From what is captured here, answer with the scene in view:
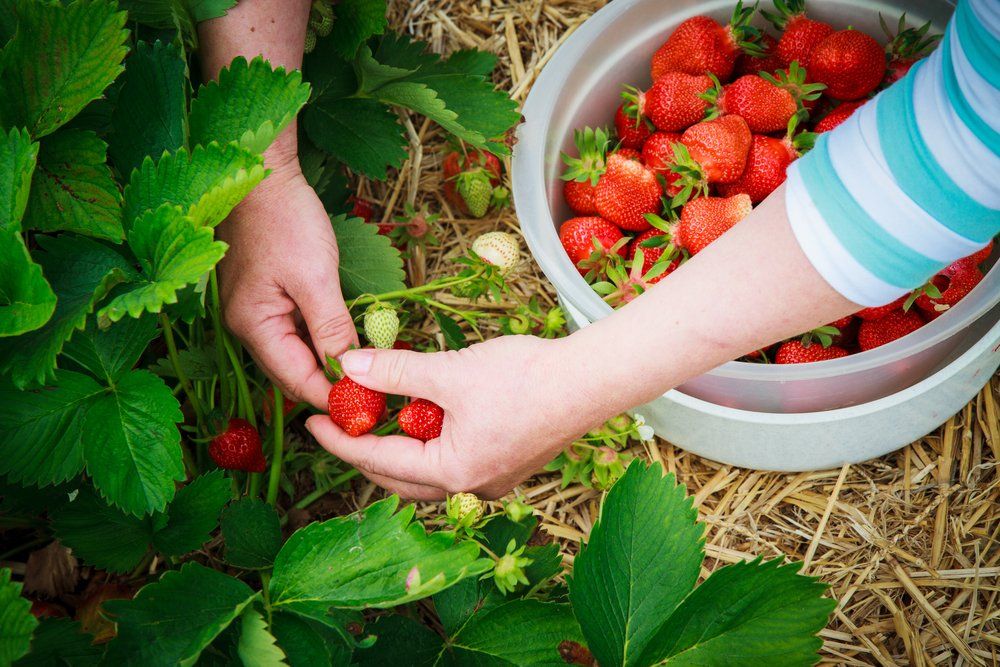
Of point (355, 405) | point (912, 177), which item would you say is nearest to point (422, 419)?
point (355, 405)

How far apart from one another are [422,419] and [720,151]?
1.73ft

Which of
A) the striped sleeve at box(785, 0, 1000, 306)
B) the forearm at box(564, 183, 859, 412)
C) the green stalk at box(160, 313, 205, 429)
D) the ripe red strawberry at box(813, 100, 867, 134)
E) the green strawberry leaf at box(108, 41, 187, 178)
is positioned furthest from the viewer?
the ripe red strawberry at box(813, 100, 867, 134)

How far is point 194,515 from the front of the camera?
2.70ft

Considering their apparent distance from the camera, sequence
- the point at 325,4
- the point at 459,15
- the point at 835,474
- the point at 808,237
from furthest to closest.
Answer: the point at 459,15, the point at 835,474, the point at 325,4, the point at 808,237

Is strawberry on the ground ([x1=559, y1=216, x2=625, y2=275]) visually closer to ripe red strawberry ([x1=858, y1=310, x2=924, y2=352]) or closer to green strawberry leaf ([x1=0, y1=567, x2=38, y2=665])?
ripe red strawberry ([x1=858, y1=310, x2=924, y2=352])

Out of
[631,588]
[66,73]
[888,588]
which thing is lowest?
[888,588]

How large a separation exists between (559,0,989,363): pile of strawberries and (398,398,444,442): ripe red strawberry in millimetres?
268

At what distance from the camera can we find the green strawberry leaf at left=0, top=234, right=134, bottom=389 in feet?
1.99

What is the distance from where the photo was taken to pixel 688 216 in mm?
1035

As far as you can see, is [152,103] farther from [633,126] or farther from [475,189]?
[633,126]

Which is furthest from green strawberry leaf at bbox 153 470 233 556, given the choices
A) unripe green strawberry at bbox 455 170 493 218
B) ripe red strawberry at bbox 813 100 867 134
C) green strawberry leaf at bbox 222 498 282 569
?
ripe red strawberry at bbox 813 100 867 134

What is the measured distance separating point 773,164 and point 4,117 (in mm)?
895

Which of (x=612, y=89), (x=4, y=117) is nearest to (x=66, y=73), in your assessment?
(x=4, y=117)

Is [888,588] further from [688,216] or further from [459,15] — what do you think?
[459,15]
